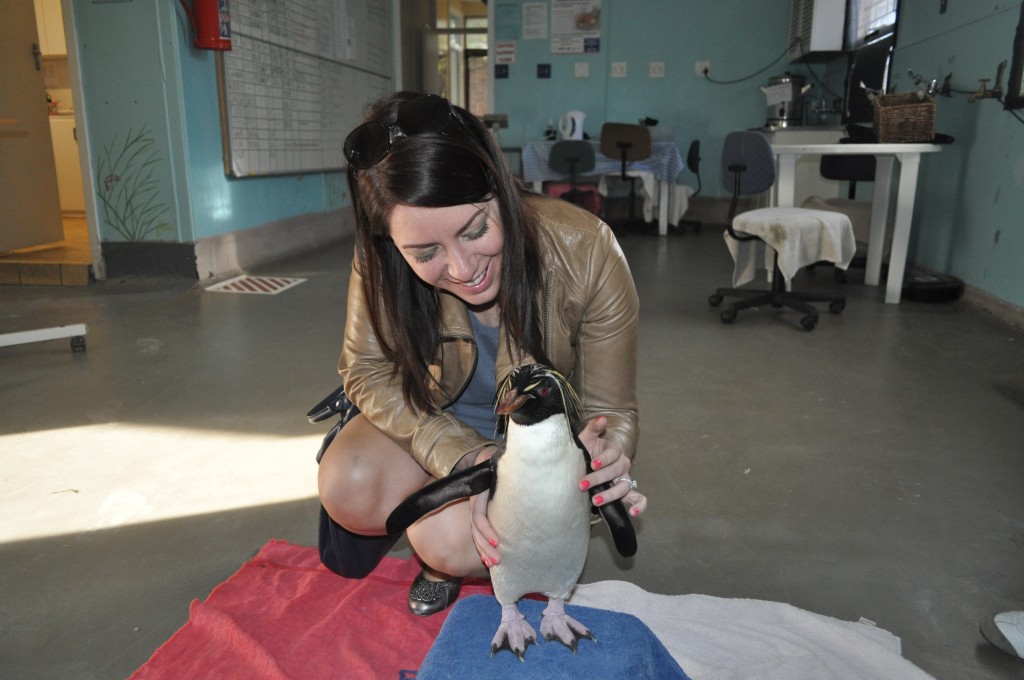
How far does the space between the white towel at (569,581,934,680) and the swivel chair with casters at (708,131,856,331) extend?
2180 millimetres

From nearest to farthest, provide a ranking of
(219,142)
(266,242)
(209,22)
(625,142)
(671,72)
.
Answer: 1. (209,22)
2. (219,142)
3. (266,242)
4. (625,142)
5. (671,72)

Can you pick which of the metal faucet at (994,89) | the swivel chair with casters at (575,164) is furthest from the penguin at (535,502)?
the swivel chair with casters at (575,164)

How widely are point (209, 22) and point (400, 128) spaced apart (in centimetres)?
348

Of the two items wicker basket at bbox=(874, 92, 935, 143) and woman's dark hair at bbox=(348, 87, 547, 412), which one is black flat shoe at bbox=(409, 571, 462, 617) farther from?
wicker basket at bbox=(874, 92, 935, 143)

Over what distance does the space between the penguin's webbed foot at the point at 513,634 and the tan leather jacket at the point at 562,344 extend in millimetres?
226

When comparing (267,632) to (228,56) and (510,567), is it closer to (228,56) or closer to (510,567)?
(510,567)

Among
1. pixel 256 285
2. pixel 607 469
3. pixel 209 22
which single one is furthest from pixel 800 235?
pixel 209 22

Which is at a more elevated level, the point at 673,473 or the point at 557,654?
the point at 557,654

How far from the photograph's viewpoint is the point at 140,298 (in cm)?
372

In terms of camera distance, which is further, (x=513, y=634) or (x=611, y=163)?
(x=611, y=163)

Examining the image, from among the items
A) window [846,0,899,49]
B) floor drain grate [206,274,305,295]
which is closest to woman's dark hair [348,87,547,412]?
floor drain grate [206,274,305,295]

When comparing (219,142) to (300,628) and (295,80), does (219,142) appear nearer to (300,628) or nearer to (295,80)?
(295,80)

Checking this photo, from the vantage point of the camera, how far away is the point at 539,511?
0.92 meters

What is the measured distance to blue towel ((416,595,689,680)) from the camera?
99 centimetres
